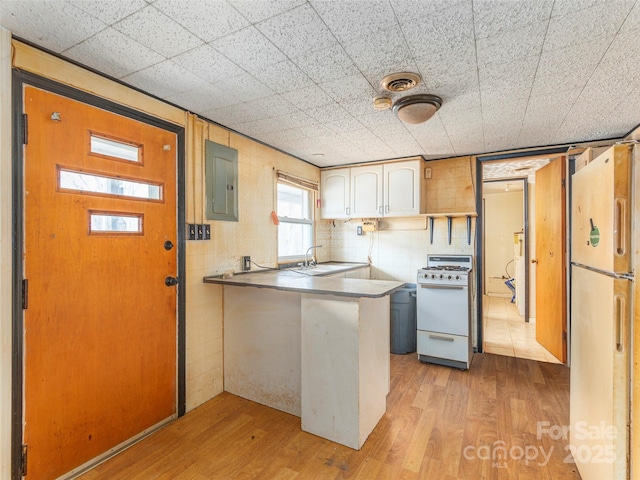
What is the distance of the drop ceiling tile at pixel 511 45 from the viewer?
1.46 meters

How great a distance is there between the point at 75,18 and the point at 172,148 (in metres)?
0.95

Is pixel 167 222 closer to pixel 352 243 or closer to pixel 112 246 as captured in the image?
pixel 112 246

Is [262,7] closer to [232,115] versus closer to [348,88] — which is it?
[348,88]

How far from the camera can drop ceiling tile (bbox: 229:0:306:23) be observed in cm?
128

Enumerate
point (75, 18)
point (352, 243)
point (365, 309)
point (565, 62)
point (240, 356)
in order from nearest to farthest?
point (75, 18)
point (565, 62)
point (365, 309)
point (240, 356)
point (352, 243)

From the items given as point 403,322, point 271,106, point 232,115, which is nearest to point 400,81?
point 271,106

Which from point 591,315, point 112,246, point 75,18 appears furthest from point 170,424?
point 591,315

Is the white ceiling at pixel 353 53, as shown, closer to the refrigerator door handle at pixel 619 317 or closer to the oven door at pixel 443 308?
the refrigerator door handle at pixel 619 317

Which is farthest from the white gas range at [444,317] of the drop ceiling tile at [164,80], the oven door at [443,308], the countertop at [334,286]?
the drop ceiling tile at [164,80]

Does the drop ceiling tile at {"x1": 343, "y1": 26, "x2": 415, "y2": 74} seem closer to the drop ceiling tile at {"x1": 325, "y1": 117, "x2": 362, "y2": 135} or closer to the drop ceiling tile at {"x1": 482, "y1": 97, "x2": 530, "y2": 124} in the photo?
the drop ceiling tile at {"x1": 325, "y1": 117, "x2": 362, "y2": 135}

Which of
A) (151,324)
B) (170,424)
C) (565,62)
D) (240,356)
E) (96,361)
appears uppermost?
(565,62)

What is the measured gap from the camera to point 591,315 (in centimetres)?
158

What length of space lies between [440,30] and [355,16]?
411 mm

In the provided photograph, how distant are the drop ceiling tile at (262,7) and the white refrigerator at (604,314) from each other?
147 centimetres
